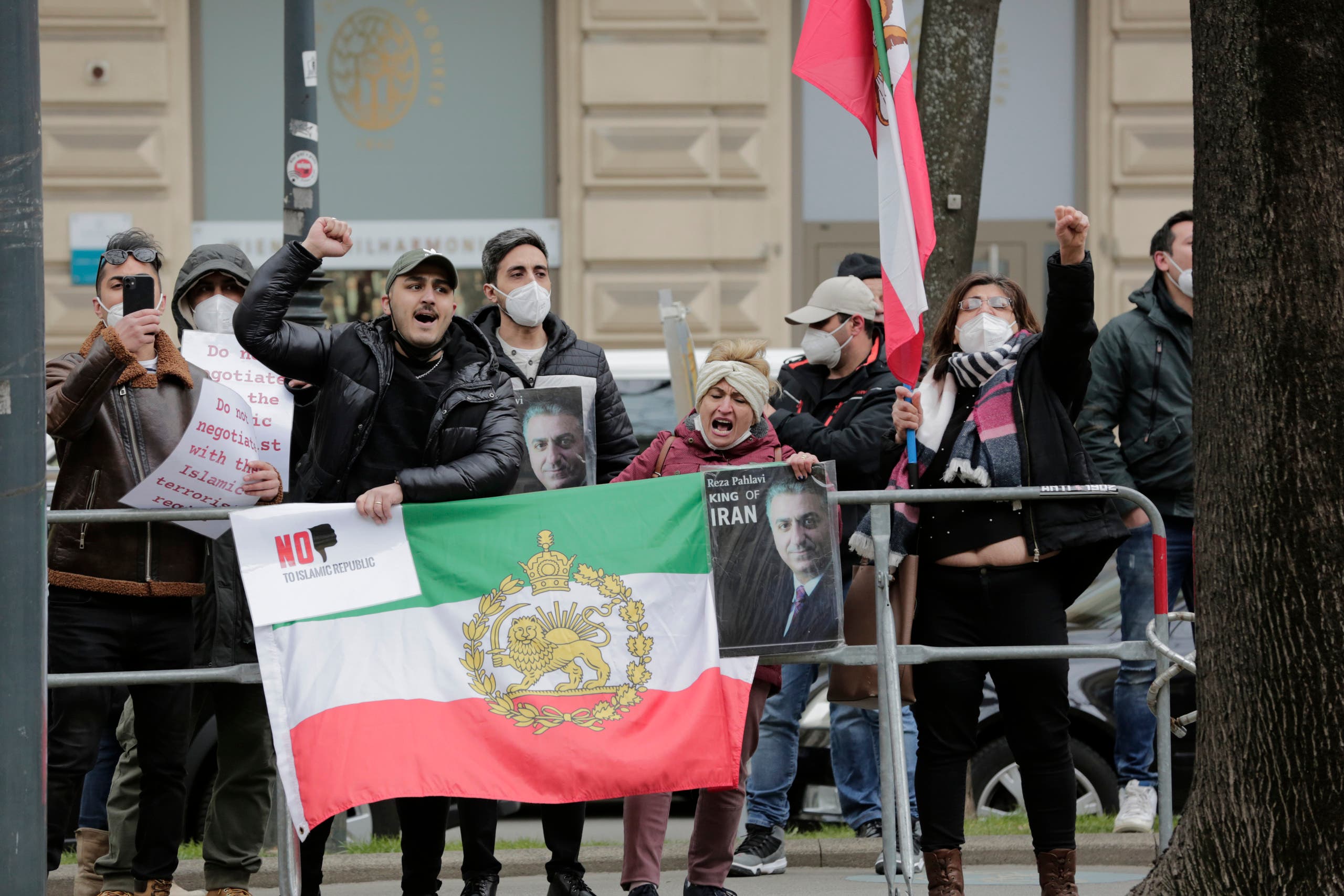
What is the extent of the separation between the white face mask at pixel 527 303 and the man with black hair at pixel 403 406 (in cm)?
54

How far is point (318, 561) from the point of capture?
5.25 m

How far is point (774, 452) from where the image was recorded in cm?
567

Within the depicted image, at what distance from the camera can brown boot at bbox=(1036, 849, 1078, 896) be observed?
206 inches

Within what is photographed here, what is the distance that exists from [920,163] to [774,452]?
1087mm

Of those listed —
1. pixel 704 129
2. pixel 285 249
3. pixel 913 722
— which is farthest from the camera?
pixel 704 129

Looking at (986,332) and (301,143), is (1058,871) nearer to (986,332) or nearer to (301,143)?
(986,332)

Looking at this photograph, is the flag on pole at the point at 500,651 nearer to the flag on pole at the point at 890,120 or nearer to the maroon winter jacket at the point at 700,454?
the maroon winter jacket at the point at 700,454

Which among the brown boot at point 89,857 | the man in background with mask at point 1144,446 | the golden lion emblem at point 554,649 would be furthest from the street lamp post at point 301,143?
the man in background with mask at point 1144,446

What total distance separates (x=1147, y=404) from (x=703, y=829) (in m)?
2.74

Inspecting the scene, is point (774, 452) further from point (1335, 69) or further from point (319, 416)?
point (1335, 69)

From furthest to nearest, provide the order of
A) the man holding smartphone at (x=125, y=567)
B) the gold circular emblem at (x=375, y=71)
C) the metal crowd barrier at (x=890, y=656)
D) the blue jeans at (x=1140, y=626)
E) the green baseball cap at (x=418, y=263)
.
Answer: the gold circular emblem at (x=375, y=71) < the blue jeans at (x=1140, y=626) < the green baseball cap at (x=418, y=263) < the man holding smartphone at (x=125, y=567) < the metal crowd barrier at (x=890, y=656)

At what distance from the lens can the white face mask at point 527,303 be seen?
6.05 m

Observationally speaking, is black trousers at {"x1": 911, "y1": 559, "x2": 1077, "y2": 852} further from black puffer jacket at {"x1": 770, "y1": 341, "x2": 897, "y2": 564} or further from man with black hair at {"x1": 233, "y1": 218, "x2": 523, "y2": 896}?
man with black hair at {"x1": 233, "y1": 218, "x2": 523, "y2": 896}

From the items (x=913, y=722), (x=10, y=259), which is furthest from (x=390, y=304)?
(x=913, y=722)
